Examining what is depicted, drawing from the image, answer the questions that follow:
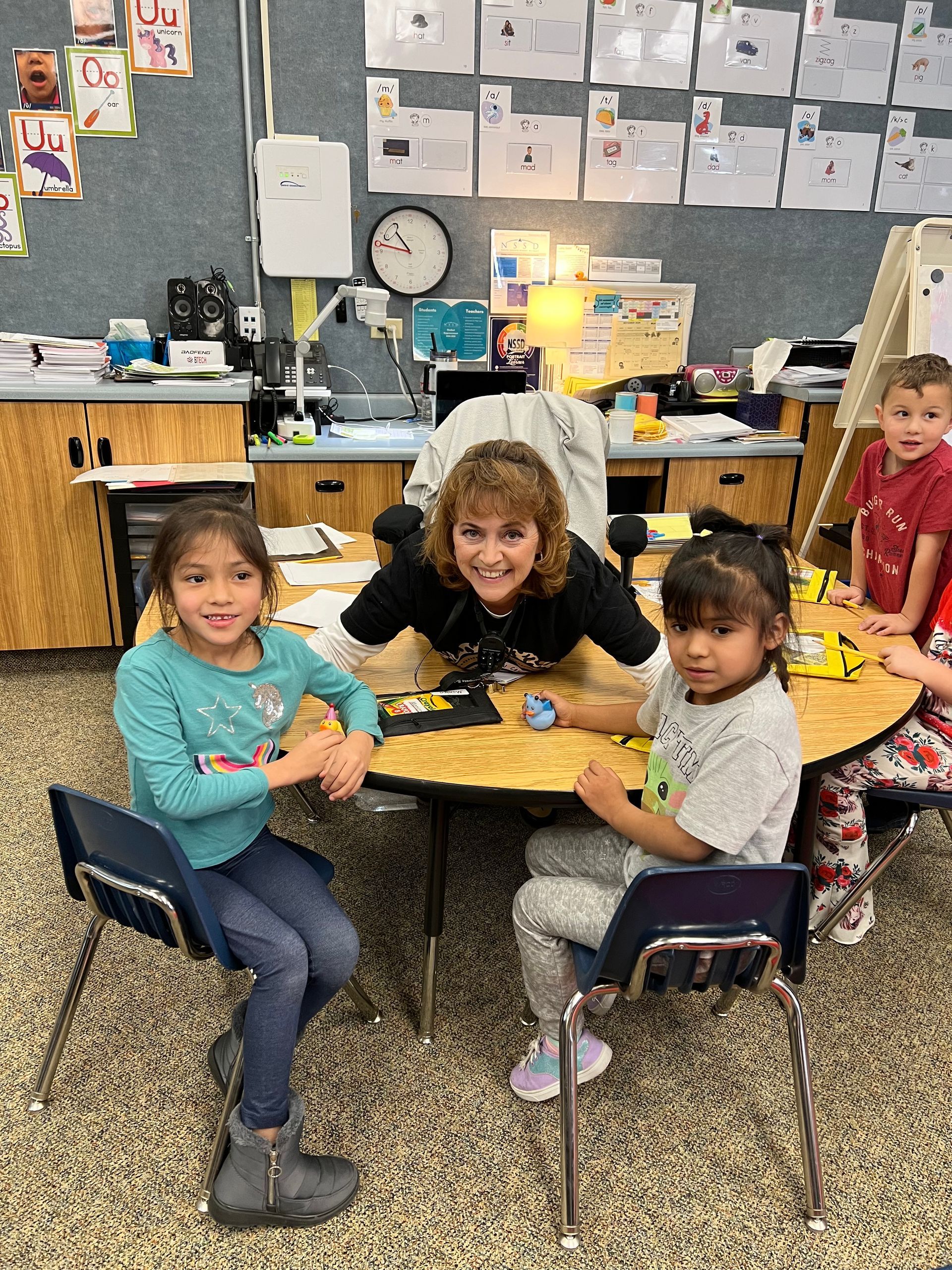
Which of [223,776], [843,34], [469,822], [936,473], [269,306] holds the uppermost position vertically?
[843,34]

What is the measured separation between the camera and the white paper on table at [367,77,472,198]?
3188 mm

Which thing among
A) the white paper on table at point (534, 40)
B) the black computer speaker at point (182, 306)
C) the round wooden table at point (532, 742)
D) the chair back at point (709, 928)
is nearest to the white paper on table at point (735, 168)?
the white paper on table at point (534, 40)

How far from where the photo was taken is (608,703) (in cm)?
153

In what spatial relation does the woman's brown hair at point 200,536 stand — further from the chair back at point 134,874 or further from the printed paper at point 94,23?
the printed paper at point 94,23

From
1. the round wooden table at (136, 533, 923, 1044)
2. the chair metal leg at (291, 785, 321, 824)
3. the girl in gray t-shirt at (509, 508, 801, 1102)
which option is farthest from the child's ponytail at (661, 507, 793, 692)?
the chair metal leg at (291, 785, 321, 824)

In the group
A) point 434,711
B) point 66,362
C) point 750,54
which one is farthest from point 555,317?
point 434,711

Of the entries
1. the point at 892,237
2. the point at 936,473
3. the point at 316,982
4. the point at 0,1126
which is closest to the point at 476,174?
the point at 892,237

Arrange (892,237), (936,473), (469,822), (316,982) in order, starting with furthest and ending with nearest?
(892,237) → (469,822) → (936,473) → (316,982)

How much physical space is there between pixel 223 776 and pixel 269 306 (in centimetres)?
252

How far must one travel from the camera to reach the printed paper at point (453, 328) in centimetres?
345

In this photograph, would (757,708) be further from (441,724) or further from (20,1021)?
(20,1021)

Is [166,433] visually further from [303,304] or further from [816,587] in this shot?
[816,587]

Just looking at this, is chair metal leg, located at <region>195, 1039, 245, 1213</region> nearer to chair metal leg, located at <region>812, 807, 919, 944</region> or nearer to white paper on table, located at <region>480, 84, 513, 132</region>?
chair metal leg, located at <region>812, 807, 919, 944</region>

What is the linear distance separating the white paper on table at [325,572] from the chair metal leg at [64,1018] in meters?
0.88
